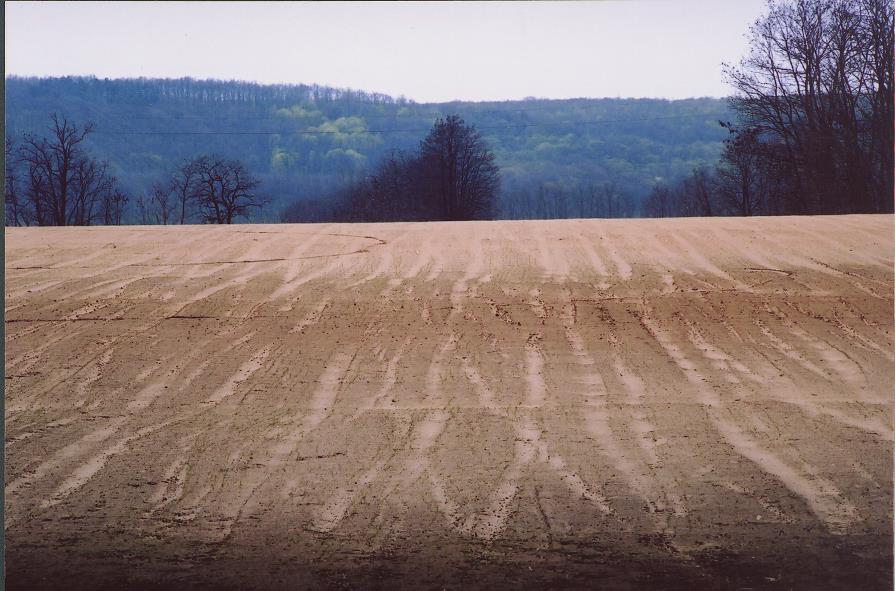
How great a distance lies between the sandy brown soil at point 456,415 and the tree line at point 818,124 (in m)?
22.6

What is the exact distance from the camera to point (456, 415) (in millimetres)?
6523

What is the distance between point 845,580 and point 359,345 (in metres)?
4.58

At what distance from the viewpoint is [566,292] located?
9.28 meters

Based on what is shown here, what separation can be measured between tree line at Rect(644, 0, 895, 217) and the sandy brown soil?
2261 centimetres

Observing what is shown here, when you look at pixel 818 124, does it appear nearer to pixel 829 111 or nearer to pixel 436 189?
pixel 829 111

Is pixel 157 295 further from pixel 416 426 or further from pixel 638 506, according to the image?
pixel 638 506

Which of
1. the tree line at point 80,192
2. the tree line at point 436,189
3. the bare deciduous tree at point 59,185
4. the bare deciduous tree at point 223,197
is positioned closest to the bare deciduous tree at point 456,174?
the tree line at point 436,189

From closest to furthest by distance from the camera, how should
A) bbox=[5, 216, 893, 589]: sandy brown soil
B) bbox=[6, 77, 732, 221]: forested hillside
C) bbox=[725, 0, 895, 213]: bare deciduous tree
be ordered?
bbox=[5, 216, 893, 589]: sandy brown soil → bbox=[725, 0, 895, 213]: bare deciduous tree → bbox=[6, 77, 732, 221]: forested hillside

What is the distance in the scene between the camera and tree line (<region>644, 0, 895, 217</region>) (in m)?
31.3

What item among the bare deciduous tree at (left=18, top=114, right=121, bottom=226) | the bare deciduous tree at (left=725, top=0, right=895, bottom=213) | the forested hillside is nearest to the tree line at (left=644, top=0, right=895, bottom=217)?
the bare deciduous tree at (left=725, top=0, right=895, bottom=213)

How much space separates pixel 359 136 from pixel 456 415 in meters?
55.7

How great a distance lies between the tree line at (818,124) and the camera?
103 feet

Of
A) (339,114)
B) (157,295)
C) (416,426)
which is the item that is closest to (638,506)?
(416,426)

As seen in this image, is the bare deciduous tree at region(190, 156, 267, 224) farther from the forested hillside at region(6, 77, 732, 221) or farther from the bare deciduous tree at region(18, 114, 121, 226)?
the forested hillside at region(6, 77, 732, 221)
